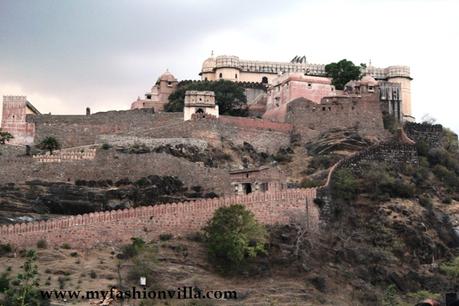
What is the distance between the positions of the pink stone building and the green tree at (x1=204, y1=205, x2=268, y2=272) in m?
23.5

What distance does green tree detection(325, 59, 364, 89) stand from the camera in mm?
65750

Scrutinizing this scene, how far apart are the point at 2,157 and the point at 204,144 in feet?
35.1

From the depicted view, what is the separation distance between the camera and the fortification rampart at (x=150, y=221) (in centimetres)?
4003

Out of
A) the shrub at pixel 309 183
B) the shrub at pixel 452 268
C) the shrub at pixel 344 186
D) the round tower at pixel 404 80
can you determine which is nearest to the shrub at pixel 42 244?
the shrub at pixel 309 183

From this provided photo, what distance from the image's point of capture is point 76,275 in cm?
3809

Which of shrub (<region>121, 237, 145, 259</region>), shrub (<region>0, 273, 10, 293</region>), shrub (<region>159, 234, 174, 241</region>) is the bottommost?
shrub (<region>0, 273, 10, 293</region>)

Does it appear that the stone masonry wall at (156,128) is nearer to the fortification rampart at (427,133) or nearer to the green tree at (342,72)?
the fortification rampart at (427,133)

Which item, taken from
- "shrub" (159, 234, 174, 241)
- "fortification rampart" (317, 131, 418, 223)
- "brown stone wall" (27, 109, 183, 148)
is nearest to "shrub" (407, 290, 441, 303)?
"fortification rampart" (317, 131, 418, 223)

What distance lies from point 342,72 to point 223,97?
9.18 meters

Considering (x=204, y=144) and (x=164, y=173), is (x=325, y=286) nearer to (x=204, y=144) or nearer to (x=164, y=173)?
(x=164, y=173)

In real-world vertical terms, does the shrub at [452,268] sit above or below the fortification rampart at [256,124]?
below

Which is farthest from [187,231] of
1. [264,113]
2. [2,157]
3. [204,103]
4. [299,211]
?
[264,113]

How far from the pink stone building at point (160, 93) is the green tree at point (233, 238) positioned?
77.1ft

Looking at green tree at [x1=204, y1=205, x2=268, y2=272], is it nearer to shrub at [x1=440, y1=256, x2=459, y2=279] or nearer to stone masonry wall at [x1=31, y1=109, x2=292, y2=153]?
shrub at [x1=440, y1=256, x2=459, y2=279]
